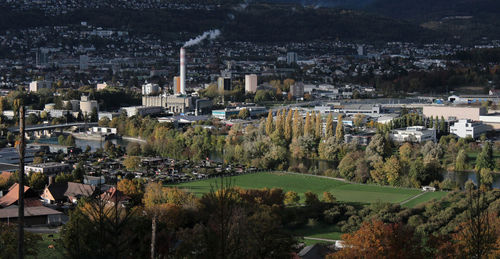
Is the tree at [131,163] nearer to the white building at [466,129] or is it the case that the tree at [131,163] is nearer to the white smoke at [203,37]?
the white building at [466,129]

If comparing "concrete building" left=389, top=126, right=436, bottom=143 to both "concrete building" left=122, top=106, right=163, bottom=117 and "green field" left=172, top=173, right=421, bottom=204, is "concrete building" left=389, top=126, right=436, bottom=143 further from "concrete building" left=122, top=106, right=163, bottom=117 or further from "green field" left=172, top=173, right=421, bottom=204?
"concrete building" left=122, top=106, right=163, bottom=117

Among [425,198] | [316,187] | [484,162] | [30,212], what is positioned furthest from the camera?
[484,162]

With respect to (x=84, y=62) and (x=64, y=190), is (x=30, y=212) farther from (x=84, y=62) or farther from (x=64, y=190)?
(x=84, y=62)

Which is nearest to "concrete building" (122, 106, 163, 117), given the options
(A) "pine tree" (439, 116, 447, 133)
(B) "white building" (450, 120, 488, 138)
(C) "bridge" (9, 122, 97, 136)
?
(C) "bridge" (9, 122, 97, 136)

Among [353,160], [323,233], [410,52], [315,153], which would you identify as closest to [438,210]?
[323,233]

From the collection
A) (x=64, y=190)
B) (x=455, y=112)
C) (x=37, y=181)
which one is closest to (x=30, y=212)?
(x=64, y=190)
